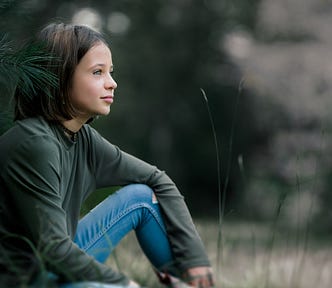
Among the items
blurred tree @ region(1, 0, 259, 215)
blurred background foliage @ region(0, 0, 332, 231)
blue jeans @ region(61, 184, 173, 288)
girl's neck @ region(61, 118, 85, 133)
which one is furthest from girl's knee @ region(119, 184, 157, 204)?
blurred tree @ region(1, 0, 259, 215)

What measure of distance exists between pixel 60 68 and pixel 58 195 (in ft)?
1.45

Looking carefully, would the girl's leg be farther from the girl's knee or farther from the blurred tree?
the blurred tree

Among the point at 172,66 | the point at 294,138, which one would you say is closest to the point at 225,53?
the point at 172,66

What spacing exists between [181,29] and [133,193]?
37.4 ft

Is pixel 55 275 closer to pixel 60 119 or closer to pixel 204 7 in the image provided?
pixel 60 119

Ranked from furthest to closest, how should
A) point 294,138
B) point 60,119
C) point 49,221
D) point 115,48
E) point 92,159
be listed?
1. point 115,48
2. point 294,138
3. point 92,159
4. point 60,119
5. point 49,221

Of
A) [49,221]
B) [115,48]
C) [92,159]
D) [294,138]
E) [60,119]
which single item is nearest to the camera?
[49,221]

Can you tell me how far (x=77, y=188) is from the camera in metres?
2.27

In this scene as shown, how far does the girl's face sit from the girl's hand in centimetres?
57

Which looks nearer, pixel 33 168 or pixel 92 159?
pixel 33 168

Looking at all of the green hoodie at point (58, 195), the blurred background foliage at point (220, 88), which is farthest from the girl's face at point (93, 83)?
the blurred background foliage at point (220, 88)

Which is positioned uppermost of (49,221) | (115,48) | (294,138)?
(49,221)

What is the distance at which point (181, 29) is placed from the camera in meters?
13.5

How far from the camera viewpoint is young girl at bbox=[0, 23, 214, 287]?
6.35 feet
